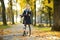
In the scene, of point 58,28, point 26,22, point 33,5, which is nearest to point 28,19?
point 26,22

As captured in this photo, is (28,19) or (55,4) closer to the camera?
(28,19)

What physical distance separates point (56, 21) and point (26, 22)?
7.22 meters

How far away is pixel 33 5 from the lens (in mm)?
40500

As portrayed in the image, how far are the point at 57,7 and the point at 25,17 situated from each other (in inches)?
288

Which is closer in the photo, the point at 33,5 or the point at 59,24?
the point at 59,24

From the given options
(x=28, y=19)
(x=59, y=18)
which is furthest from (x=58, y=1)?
(x=28, y=19)

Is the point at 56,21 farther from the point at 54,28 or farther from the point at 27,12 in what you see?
the point at 27,12

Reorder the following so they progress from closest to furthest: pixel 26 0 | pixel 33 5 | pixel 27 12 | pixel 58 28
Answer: pixel 27 12
pixel 58 28
pixel 26 0
pixel 33 5

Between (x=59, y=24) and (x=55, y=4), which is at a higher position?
(x=55, y=4)

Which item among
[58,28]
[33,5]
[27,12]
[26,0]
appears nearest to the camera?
[27,12]

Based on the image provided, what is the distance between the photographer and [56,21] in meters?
19.8

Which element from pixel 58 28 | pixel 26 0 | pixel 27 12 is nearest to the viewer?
pixel 27 12

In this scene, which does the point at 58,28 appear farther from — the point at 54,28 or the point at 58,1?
the point at 58,1

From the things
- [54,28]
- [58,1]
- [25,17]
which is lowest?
[54,28]
